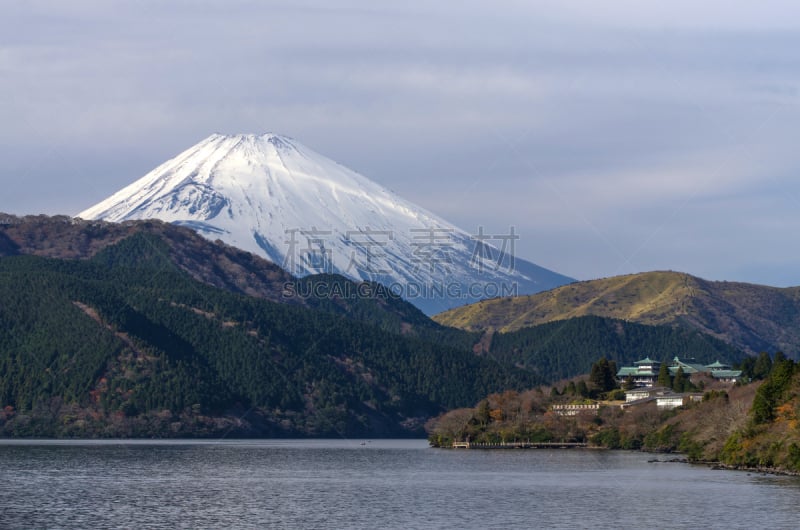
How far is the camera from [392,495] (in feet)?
395

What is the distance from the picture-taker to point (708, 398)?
192375 millimetres

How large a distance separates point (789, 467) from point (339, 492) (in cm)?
4502

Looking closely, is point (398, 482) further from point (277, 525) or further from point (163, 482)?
point (277, 525)

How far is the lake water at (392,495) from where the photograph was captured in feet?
315

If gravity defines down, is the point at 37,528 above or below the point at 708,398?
below

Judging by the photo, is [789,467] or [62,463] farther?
[62,463]

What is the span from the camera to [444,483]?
13400cm

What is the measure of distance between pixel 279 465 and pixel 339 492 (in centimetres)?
4717

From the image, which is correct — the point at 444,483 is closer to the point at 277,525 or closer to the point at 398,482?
the point at 398,482

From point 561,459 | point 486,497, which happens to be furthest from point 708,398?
point 486,497

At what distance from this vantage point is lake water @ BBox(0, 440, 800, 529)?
96062 millimetres

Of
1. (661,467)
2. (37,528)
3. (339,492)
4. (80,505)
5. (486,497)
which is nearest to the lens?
(37,528)

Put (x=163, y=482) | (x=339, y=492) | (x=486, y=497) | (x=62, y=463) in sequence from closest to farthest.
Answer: (x=486, y=497)
(x=339, y=492)
(x=163, y=482)
(x=62, y=463)

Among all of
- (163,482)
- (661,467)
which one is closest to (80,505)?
(163,482)
